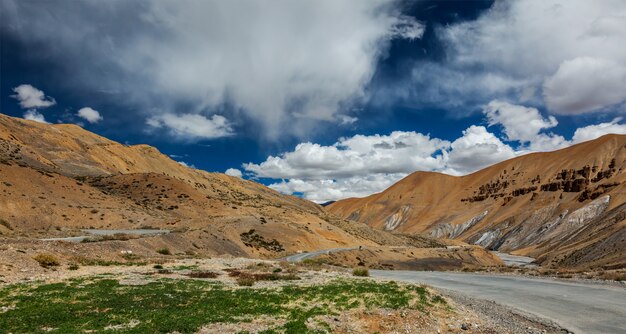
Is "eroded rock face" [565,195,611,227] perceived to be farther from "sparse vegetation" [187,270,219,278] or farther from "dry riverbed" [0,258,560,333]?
"sparse vegetation" [187,270,219,278]

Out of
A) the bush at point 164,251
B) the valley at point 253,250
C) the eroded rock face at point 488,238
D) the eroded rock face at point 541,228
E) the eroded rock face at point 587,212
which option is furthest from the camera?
the eroded rock face at point 488,238

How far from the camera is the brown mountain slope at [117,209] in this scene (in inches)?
2121

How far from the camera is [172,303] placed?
17859 mm

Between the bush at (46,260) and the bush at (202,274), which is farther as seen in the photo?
the bush at (202,274)

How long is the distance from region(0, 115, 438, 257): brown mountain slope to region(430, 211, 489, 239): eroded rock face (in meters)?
73.0

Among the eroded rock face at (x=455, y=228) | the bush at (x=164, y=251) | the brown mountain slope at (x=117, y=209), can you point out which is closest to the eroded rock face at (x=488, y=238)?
the eroded rock face at (x=455, y=228)

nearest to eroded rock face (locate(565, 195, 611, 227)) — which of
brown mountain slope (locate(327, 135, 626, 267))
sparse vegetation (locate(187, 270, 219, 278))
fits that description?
brown mountain slope (locate(327, 135, 626, 267))

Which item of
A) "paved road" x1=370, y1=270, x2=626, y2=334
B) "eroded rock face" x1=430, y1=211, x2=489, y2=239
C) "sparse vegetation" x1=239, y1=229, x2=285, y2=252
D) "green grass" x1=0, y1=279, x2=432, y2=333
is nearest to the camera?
"green grass" x1=0, y1=279, x2=432, y2=333

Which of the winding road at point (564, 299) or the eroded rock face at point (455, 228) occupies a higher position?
the eroded rock face at point (455, 228)

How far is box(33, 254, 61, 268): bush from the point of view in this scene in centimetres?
2573

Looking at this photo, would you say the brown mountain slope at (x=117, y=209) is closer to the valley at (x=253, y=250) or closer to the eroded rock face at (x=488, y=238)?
the valley at (x=253, y=250)

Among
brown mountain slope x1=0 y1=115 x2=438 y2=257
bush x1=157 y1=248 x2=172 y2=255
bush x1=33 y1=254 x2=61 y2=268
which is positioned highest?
brown mountain slope x1=0 y1=115 x2=438 y2=257

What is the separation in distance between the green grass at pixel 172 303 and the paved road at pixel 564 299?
17.0 ft

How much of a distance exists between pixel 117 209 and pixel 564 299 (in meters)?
65.7
